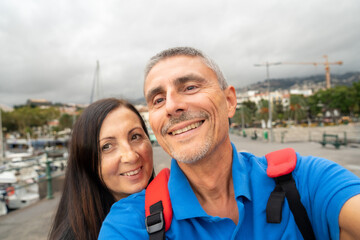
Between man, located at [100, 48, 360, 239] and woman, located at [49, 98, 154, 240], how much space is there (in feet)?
2.77

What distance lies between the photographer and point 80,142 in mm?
2527

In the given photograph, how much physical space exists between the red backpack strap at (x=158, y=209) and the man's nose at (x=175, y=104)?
529 millimetres

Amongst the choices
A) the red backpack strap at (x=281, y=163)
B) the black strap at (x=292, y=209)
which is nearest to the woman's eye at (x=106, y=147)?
the red backpack strap at (x=281, y=163)

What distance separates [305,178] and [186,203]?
80 centimetres

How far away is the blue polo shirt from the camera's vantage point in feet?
4.33

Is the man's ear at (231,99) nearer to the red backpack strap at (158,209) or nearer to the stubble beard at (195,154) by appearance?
the stubble beard at (195,154)

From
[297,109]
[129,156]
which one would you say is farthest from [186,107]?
[297,109]

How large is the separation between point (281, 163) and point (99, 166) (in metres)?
1.87

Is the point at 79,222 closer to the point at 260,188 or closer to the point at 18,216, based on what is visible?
the point at 260,188

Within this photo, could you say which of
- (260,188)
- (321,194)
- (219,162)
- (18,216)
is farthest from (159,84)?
(18,216)

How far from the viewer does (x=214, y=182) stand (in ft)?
5.52

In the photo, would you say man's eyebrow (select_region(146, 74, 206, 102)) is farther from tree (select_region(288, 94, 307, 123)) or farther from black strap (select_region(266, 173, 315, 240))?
tree (select_region(288, 94, 307, 123))

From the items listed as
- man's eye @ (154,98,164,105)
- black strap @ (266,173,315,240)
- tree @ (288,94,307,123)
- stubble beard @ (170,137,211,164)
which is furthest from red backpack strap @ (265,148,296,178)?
tree @ (288,94,307,123)

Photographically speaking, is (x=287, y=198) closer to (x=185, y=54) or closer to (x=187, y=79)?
(x=187, y=79)
